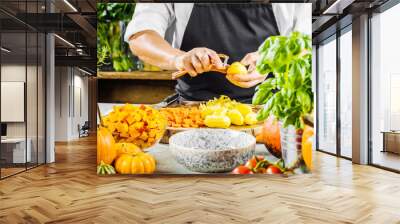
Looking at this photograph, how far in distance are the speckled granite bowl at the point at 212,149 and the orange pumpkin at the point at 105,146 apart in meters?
0.88

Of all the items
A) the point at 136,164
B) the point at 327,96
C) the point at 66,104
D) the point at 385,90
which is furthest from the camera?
the point at 66,104

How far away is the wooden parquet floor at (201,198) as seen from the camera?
145 inches

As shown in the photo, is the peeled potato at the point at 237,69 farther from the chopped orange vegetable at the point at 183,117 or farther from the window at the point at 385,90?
the window at the point at 385,90

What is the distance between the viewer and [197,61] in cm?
581

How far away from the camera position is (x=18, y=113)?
638 centimetres

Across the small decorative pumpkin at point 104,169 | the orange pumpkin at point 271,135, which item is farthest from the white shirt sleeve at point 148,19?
the orange pumpkin at point 271,135

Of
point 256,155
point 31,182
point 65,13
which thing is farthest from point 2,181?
point 256,155

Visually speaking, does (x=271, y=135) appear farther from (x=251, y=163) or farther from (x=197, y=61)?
(x=197, y=61)

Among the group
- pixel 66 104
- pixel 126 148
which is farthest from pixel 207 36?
pixel 66 104

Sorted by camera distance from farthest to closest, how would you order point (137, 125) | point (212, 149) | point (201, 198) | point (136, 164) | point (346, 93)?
1. point (346, 93)
2. point (136, 164)
3. point (137, 125)
4. point (212, 149)
5. point (201, 198)

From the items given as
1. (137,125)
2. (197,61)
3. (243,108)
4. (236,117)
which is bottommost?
(137,125)

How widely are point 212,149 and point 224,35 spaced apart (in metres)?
1.74

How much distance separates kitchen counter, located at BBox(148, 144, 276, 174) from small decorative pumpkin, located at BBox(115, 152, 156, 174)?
0.10 metres

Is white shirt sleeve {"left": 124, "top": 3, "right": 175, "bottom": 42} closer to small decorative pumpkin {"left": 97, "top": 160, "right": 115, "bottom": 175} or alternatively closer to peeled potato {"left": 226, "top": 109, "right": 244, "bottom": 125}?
peeled potato {"left": 226, "top": 109, "right": 244, "bottom": 125}
